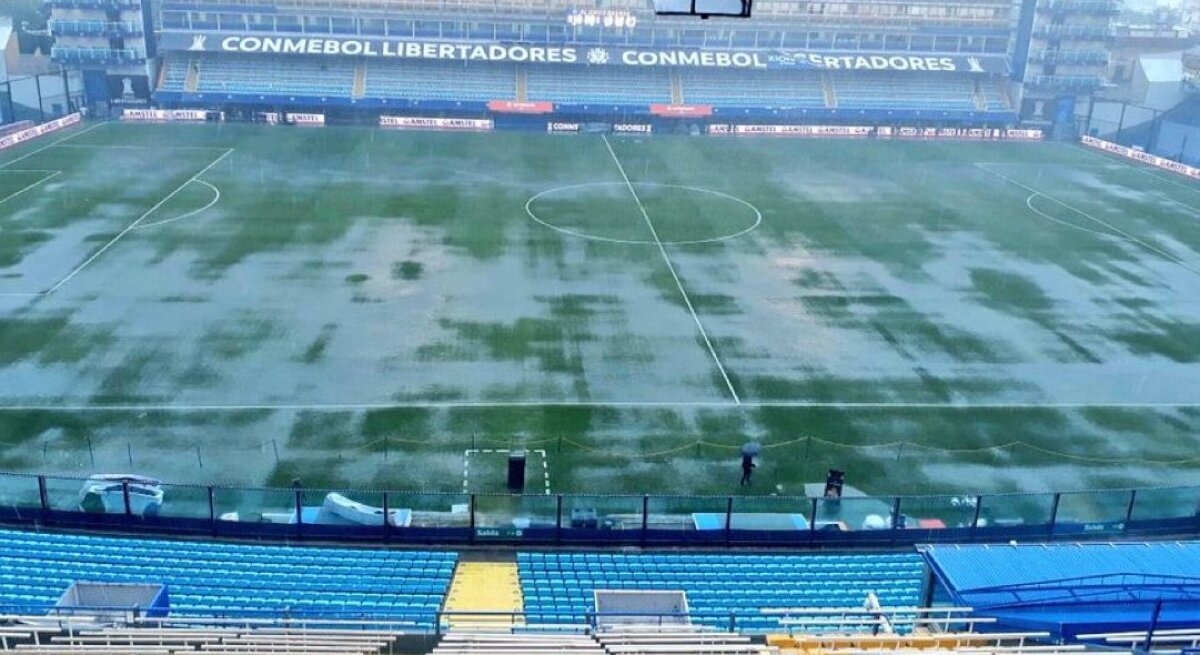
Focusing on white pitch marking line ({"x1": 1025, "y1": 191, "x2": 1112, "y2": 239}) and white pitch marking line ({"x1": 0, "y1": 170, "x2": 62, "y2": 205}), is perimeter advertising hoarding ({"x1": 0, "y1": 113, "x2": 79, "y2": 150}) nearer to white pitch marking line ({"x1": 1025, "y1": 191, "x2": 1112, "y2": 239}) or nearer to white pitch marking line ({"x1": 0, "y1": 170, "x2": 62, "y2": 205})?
white pitch marking line ({"x1": 0, "y1": 170, "x2": 62, "y2": 205})

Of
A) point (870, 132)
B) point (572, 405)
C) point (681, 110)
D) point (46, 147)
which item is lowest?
point (572, 405)

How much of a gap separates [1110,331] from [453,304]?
2572 centimetres

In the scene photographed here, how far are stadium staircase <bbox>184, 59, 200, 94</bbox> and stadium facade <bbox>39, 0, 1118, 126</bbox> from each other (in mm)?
159

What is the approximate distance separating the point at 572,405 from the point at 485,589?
11.1 m

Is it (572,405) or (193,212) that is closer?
(572,405)

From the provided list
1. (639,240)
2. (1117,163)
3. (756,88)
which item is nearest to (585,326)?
(639,240)

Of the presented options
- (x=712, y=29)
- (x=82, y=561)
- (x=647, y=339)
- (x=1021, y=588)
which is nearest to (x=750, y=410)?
(x=647, y=339)

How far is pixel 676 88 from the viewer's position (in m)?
84.1

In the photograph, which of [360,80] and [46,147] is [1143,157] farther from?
[46,147]

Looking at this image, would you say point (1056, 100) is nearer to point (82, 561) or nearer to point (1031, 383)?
point (1031, 383)

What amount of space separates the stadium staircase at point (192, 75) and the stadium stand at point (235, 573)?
6425 cm

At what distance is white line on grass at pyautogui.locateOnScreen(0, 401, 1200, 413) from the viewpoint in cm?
2983

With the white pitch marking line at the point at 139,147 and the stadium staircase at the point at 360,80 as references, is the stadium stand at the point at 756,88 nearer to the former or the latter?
the stadium staircase at the point at 360,80

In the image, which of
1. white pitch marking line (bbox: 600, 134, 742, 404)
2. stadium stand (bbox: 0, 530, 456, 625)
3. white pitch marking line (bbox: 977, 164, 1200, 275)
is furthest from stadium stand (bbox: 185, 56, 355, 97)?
stadium stand (bbox: 0, 530, 456, 625)
